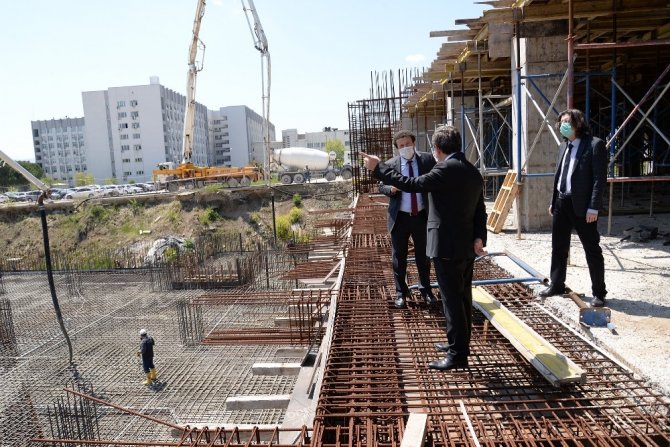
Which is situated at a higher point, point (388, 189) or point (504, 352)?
point (388, 189)

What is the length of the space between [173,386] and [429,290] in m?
5.41

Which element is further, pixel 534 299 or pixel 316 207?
pixel 316 207

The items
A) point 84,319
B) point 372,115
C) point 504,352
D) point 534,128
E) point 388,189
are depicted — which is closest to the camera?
point 504,352

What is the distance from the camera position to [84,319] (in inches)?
460

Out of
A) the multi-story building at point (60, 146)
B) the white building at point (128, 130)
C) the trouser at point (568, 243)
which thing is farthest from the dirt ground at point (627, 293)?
the multi-story building at point (60, 146)

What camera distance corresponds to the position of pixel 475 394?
99.1 inches

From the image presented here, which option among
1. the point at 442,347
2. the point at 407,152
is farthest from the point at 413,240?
the point at 442,347

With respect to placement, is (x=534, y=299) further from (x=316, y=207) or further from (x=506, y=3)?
(x=316, y=207)

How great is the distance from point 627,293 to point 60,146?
85.9 metres

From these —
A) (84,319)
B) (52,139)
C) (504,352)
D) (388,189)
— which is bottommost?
(84,319)

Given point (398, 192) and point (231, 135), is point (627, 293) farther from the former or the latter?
point (231, 135)

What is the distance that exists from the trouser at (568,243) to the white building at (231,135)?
73300 millimetres

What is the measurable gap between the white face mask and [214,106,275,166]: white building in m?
73.1

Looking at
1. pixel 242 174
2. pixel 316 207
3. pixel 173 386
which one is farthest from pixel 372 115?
pixel 173 386
